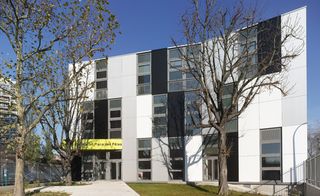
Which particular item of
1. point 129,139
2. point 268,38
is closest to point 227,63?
point 268,38

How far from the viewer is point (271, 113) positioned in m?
32.6

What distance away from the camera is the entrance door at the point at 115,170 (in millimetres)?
42688

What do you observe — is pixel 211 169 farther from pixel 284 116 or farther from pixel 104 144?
pixel 104 144

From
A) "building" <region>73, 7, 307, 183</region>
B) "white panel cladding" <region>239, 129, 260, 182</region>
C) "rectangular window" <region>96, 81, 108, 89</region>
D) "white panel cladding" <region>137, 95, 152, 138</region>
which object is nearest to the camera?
"building" <region>73, 7, 307, 183</region>

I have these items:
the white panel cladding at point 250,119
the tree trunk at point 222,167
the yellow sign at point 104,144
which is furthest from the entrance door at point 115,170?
the tree trunk at point 222,167

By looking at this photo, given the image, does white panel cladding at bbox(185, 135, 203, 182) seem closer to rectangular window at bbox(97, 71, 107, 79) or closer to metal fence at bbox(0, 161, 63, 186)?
rectangular window at bbox(97, 71, 107, 79)

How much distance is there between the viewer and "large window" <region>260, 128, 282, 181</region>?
31719 millimetres

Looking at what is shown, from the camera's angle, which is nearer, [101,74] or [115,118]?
[115,118]

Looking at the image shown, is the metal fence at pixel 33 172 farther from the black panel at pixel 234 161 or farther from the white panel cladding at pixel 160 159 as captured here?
the black panel at pixel 234 161

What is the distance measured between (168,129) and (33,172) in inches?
575

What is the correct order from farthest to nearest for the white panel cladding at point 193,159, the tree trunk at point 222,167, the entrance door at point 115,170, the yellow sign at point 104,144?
1. the entrance door at point 115,170
2. the yellow sign at point 104,144
3. the white panel cladding at point 193,159
4. the tree trunk at point 222,167

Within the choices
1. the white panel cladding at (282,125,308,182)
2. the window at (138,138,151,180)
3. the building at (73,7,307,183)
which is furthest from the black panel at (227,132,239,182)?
the window at (138,138,151,180)

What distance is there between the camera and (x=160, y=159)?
40.2 metres

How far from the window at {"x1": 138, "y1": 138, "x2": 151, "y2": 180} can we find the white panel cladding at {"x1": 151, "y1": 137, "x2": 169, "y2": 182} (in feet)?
1.86
